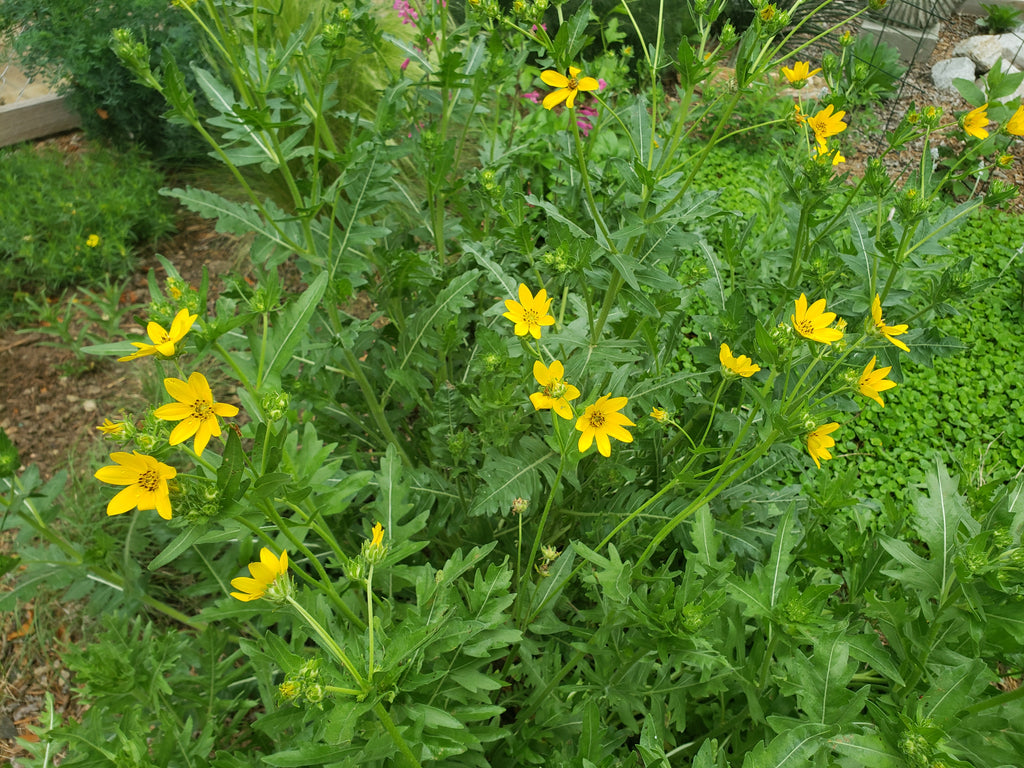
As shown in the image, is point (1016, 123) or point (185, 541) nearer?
point (185, 541)

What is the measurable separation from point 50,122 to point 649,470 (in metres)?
4.90

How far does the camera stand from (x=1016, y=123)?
5.36 feet

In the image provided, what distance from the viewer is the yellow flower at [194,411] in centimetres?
101

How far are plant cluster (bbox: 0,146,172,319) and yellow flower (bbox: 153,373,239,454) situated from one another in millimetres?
2953

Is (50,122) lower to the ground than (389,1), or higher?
lower

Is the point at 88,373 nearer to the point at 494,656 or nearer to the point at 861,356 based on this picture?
the point at 494,656

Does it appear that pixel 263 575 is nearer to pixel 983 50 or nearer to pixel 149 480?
pixel 149 480

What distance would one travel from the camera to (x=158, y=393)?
2.84 metres

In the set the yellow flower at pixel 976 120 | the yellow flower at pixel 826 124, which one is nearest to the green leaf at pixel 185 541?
the yellow flower at pixel 826 124

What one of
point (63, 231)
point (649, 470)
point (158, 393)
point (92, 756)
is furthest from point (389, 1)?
point (92, 756)

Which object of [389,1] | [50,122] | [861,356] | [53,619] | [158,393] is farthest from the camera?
[50,122]

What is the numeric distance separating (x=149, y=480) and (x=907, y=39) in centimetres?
686

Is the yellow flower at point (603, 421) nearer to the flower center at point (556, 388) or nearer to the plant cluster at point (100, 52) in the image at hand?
the flower center at point (556, 388)

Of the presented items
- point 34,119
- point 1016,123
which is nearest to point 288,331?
point 1016,123
